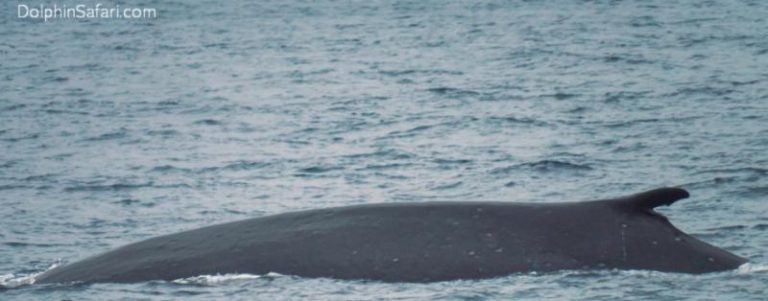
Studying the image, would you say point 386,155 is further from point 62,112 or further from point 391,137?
point 62,112

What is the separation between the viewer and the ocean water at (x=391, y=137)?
1344cm

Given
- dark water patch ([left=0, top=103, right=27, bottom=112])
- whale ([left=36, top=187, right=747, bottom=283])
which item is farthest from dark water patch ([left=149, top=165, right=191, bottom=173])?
whale ([left=36, top=187, right=747, bottom=283])

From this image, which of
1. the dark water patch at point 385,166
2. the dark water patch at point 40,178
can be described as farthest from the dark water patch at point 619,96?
the dark water patch at point 40,178

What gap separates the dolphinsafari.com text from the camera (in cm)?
9512

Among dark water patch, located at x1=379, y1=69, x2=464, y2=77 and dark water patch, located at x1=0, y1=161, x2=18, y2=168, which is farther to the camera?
dark water patch, located at x1=379, y1=69, x2=464, y2=77

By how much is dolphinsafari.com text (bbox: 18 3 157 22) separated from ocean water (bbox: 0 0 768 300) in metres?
27.4

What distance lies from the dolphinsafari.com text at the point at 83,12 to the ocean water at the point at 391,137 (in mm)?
27409

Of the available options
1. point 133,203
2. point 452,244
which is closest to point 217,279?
point 452,244

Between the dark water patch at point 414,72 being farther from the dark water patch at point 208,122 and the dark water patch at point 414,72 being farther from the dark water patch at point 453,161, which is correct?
the dark water patch at point 453,161

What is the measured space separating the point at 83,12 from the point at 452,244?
314 ft

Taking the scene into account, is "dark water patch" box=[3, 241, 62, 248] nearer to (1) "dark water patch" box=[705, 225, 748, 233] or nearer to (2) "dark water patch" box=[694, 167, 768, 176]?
(1) "dark water patch" box=[705, 225, 748, 233]

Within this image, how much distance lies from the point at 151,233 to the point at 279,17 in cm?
7440

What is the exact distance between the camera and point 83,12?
334 feet

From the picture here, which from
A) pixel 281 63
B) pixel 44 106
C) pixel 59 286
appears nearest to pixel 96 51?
pixel 281 63
